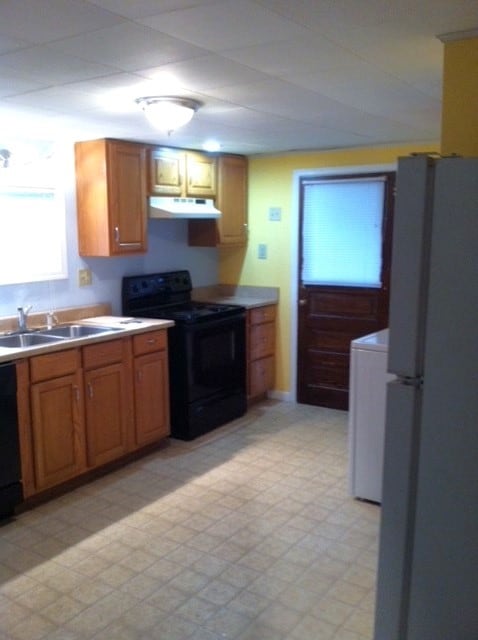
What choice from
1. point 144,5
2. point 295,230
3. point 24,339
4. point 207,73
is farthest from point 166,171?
point 144,5

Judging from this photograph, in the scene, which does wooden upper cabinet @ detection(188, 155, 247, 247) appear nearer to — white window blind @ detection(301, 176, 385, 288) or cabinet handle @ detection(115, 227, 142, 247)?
white window blind @ detection(301, 176, 385, 288)

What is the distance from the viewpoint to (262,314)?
5.17 m

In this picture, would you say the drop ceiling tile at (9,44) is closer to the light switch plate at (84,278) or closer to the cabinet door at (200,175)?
the light switch plate at (84,278)

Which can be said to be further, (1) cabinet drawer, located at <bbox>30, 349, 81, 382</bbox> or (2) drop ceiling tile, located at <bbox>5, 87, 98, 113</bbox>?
(1) cabinet drawer, located at <bbox>30, 349, 81, 382</bbox>

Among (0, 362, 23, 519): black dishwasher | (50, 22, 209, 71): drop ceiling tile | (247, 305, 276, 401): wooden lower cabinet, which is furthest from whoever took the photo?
(247, 305, 276, 401): wooden lower cabinet

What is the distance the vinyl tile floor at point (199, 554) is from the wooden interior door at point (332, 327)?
105cm

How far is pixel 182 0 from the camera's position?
1581mm

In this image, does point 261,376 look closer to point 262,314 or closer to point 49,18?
point 262,314

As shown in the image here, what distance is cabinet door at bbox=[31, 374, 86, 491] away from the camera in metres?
3.27

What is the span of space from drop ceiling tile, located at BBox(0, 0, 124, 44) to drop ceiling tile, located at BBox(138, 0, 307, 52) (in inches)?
6.1

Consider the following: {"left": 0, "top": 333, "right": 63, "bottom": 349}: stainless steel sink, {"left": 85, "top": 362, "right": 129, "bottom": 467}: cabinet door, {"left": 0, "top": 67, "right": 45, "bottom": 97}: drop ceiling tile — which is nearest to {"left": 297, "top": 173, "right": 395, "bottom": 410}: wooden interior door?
{"left": 85, "top": 362, "right": 129, "bottom": 467}: cabinet door

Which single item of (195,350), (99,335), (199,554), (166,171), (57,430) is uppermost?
(166,171)

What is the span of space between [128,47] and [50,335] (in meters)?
2.20

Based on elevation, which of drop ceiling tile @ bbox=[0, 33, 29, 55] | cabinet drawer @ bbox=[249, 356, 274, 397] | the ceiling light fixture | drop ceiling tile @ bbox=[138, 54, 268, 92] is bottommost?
cabinet drawer @ bbox=[249, 356, 274, 397]
